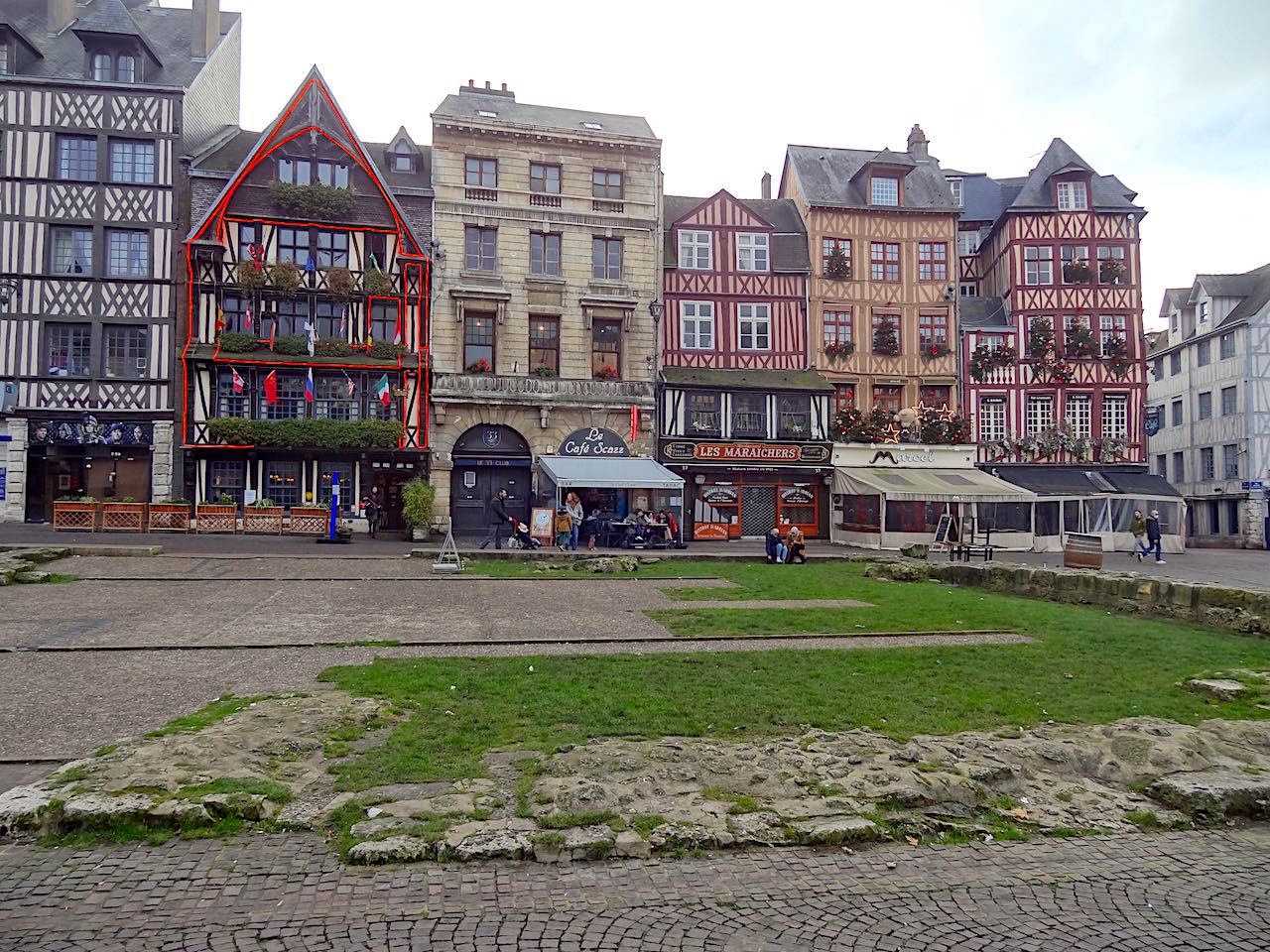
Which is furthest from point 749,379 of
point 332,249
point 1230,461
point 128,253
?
point 1230,461

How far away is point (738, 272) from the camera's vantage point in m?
33.8

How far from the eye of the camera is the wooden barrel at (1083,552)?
715 inches

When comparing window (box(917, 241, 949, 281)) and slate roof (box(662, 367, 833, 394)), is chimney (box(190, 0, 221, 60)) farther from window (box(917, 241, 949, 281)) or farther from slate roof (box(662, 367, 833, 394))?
window (box(917, 241, 949, 281))

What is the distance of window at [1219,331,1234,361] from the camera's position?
3958cm

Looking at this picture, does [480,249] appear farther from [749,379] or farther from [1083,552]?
[1083,552]

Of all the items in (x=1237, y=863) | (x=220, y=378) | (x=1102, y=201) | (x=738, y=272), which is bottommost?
(x=1237, y=863)

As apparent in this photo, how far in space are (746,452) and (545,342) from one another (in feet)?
27.9

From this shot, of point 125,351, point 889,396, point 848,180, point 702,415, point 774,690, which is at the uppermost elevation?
point 848,180

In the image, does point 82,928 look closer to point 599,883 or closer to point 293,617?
point 599,883

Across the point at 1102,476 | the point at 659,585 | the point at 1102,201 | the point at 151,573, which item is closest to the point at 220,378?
the point at 151,573

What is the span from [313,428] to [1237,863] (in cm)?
2720

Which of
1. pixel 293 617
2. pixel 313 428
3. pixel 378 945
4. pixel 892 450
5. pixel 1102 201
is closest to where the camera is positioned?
pixel 378 945

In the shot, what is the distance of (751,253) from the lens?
3397cm

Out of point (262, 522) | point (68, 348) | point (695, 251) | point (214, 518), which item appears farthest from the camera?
point (695, 251)
